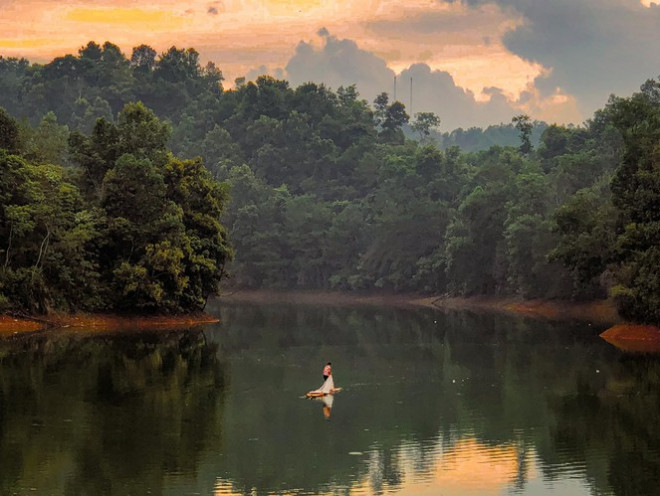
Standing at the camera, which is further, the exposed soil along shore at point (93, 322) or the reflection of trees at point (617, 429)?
the exposed soil along shore at point (93, 322)

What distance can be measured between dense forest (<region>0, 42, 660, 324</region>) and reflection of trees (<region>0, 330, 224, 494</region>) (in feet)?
37.1

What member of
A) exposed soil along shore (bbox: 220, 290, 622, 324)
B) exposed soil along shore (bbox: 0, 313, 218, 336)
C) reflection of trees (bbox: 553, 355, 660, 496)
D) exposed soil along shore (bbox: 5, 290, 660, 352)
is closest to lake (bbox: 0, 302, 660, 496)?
reflection of trees (bbox: 553, 355, 660, 496)

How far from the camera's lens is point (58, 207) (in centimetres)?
7425

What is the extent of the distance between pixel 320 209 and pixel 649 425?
12275cm

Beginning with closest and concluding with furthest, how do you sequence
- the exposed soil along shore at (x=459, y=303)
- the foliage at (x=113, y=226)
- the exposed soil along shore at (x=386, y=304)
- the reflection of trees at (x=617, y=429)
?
the reflection of trees at (x=617, y=429)
the exposed soil along shore at (x=386, y=304)
the foliage at (x=113, y=226)
the exposed soil along shore at (x=459, y=303)

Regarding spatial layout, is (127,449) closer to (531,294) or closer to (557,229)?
(557,229)

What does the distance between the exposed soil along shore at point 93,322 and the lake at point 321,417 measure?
2484 millimetres

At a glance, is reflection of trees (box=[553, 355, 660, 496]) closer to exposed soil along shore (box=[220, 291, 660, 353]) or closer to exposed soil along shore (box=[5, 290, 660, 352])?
exposed soil along shore (box=[220, 291, 660, 353])

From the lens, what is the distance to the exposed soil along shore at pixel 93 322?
71.6m

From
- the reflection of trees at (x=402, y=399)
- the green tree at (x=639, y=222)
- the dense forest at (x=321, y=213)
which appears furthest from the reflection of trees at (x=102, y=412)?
the green tree at (x=639, y=222)

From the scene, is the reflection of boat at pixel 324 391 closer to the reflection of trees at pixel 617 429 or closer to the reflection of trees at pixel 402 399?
the reflection of trees at pixel 402 399

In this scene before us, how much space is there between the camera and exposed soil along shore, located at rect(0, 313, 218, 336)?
7156 cm

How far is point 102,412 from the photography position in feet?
136

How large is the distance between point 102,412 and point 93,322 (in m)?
37.1
